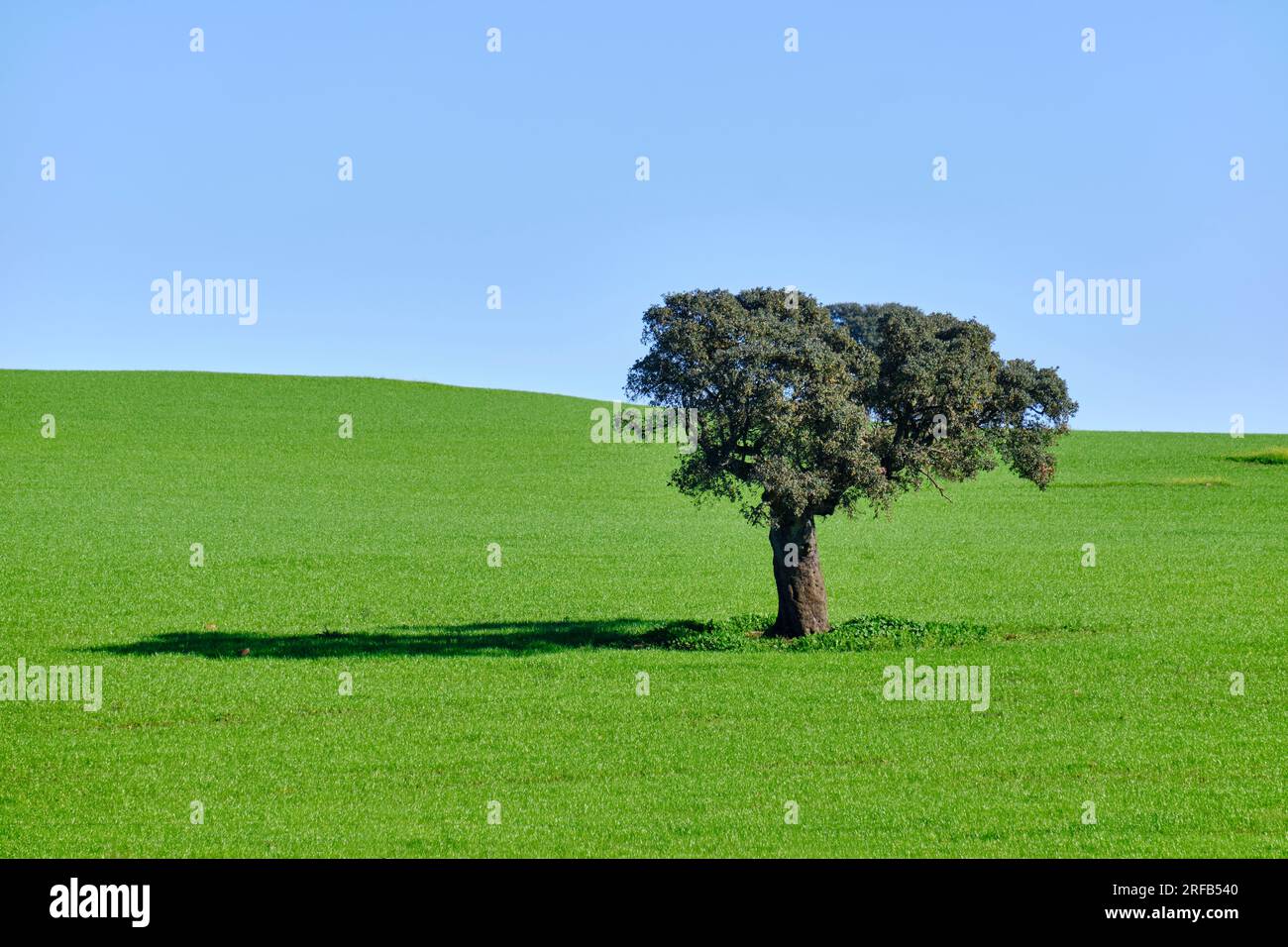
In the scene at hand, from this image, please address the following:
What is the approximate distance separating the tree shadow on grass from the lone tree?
224 inches

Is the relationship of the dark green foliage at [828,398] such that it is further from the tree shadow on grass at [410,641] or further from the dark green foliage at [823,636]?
the tree shadow on grass at [410,641]

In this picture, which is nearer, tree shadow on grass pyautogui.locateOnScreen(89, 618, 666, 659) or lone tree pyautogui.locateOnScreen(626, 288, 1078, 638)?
lone tree pyautogui.locateOnScreen(626, 288, 1078, 638)

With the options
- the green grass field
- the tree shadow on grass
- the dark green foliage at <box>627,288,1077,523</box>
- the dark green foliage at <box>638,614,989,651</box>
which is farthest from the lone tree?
the tree shadow on grass

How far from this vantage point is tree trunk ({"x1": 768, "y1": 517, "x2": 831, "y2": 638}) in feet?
119

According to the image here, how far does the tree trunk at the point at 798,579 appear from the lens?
36281mm

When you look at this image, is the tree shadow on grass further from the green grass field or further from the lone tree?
the lone tree

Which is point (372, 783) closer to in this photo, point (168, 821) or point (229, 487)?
point (168, 821)

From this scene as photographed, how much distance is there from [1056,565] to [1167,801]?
111 feet

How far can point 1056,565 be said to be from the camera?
5400 centimetres

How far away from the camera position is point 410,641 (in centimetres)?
3894

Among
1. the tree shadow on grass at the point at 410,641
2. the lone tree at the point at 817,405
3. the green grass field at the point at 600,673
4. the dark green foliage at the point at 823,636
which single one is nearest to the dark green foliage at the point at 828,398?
the lone tree at the point at 817,405

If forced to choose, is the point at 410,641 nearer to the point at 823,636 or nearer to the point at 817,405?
the point at 823,636

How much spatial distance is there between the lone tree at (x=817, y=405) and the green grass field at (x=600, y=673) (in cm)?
416

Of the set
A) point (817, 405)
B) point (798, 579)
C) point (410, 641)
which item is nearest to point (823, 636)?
point (798, 579)
